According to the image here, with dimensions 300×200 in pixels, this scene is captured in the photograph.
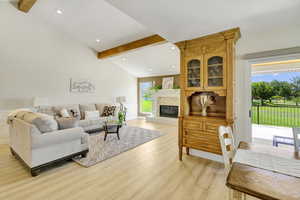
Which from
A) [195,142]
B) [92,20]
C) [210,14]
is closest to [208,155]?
[195,142]

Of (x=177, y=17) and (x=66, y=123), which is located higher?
(x=177, y=17)

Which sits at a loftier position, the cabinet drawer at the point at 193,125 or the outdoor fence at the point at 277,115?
the outdoor fence at the point at 277,115

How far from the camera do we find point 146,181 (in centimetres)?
211

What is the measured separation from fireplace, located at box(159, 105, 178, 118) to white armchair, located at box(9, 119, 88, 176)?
181 inches

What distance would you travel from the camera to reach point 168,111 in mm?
6891

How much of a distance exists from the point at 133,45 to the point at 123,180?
4094mm

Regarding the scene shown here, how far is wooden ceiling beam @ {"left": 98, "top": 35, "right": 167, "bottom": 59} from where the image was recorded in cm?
413

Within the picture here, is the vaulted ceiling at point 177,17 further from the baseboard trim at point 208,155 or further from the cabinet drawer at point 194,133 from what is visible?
the baseboard trim at point 208,155

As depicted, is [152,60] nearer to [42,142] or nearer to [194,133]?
[194,133]

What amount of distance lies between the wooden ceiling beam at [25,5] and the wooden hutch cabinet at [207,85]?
420 cm

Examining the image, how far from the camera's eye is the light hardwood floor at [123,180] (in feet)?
5.92

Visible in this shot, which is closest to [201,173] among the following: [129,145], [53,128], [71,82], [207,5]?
[129,145]

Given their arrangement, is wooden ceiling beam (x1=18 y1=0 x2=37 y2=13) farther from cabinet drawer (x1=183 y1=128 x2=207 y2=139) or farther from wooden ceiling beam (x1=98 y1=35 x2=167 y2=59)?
cabinet drawer (x1=183 y1=128 x2=207 y2=139)

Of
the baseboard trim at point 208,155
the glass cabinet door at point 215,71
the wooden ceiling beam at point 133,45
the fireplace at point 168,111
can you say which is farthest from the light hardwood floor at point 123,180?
the fireplace at point 168,111
